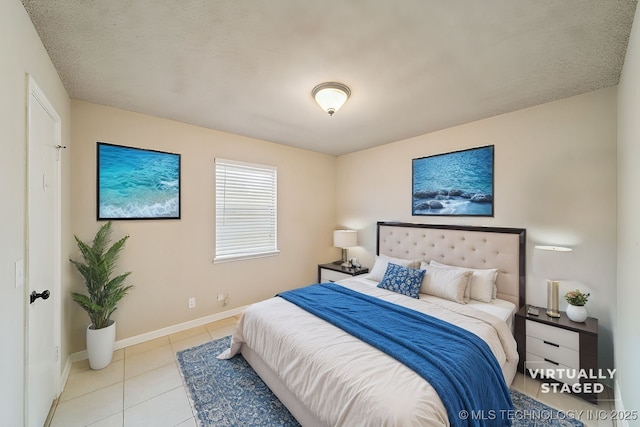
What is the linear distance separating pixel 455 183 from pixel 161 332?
395 centimetres

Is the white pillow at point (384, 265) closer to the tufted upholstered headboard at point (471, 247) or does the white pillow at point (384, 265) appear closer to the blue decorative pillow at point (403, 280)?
the blue decorative pillow at point (403, 280)

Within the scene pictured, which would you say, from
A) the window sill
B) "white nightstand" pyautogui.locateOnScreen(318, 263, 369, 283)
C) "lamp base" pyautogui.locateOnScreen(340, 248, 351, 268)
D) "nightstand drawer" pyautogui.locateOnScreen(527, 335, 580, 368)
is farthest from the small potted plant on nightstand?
the window sill

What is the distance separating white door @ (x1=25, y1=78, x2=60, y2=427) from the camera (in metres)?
1.47

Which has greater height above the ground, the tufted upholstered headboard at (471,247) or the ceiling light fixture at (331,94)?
the ceiling light fixture at (331,94)

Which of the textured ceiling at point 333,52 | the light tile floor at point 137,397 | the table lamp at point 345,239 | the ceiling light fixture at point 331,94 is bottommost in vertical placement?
the light tile floor at point 137,397

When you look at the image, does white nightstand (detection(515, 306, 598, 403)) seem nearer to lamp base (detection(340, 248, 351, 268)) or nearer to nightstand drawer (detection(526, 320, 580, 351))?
nightstand drawer (detection(526, 320, 580, 351))

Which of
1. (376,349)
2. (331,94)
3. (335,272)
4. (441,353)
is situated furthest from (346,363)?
(335,272)

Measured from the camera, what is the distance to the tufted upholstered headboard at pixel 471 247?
2.60 m

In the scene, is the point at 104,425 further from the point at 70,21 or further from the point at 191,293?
the point at 70,21

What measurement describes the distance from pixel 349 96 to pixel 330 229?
271 centimetres

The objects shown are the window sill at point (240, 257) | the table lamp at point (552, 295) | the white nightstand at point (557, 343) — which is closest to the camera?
the white nightstand at point (557, 343)

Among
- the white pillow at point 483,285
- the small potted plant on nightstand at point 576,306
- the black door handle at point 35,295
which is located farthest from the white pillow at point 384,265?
the black door handle at point 35,295

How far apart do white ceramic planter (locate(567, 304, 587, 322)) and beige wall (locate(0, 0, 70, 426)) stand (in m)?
3.70

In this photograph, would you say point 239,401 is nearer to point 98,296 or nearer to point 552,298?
point 98,296
